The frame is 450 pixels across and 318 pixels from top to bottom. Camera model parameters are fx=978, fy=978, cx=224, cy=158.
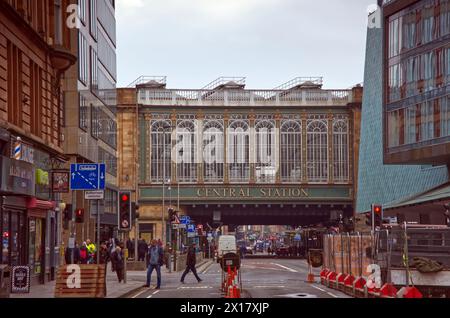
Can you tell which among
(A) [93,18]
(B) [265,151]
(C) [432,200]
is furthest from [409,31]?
(B) [265,151]

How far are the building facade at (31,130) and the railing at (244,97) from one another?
66.0 metres

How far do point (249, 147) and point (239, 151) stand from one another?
4.29 feet

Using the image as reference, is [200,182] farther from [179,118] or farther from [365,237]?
[365,237]

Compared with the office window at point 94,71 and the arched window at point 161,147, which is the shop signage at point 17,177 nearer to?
the office window at point 94,71

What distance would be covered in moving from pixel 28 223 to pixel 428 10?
46.1 meters

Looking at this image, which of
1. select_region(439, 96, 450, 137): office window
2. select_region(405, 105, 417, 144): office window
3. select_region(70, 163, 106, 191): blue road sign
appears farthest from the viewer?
select_region(405, 105, 417, 144): office window

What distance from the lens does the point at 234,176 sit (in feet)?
381

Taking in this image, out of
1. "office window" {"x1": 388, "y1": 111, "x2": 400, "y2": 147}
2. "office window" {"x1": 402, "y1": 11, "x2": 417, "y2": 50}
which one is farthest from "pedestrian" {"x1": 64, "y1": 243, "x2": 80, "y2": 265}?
"office window" {"x1": 388, "y1": 111, "x2": 400, "y2": 147}

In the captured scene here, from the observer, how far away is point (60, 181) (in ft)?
134

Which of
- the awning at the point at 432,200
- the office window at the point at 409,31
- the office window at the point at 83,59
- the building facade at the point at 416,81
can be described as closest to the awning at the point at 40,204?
the office window at the point at 83,59

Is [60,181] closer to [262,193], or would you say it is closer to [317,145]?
[262,193]

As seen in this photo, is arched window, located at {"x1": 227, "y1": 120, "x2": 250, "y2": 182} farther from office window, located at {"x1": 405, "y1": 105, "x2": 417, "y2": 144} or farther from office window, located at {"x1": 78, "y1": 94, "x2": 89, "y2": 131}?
office window, located at {"x1": 78, "y1": 94, "x2": 89, "y2": 131}

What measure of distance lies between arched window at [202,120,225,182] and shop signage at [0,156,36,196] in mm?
77018

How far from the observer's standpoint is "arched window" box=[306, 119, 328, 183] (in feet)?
379
